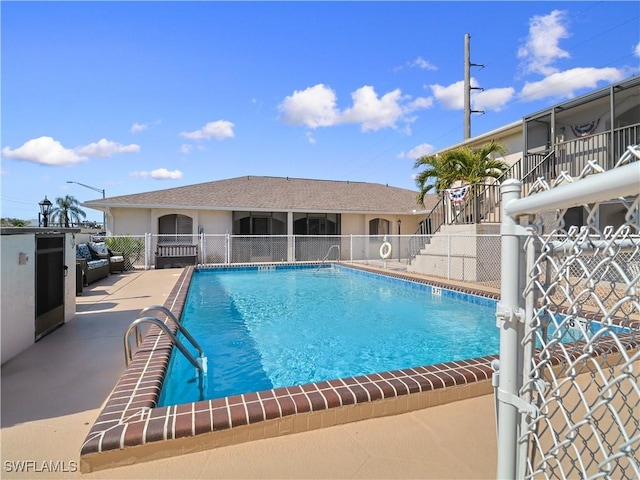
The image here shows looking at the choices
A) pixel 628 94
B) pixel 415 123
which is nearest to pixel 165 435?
pixel 628 94

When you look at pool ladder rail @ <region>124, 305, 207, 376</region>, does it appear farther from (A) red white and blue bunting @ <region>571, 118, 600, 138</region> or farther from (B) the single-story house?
(B) the single-story house

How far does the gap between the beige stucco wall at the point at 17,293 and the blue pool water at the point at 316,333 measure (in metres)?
1.74

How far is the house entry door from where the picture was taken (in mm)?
4691

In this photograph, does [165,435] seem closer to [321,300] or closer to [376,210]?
[321,300]

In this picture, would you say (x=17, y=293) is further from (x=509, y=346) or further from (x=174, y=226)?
(x=174, y=226)

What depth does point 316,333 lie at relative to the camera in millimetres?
6590

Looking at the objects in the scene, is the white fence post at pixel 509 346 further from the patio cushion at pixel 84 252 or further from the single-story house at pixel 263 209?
the single-story house at pixel 263 209

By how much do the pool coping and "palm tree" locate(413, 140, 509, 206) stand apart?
9.98 m

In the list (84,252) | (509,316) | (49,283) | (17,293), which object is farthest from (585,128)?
(84,252)

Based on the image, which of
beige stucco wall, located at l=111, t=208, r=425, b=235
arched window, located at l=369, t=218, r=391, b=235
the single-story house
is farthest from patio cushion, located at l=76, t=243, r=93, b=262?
arched window, located at l=369, t=218, r=391, b=235

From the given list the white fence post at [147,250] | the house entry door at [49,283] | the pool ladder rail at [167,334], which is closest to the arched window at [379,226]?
the white fence post at [147,250]

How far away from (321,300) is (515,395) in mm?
8353

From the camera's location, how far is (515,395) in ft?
3.69

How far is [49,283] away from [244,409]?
413 centimetres
